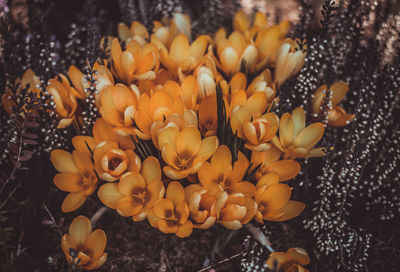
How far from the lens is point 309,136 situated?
83 centimetres

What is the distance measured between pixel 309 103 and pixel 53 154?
0.68 meters

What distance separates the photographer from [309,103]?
3.02ft

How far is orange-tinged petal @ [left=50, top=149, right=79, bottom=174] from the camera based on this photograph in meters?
0.83

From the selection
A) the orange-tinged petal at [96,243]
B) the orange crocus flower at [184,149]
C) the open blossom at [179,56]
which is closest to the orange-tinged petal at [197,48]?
the open blossom at [179,56]

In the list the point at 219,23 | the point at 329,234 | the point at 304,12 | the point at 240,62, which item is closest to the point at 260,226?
the point at 329,234

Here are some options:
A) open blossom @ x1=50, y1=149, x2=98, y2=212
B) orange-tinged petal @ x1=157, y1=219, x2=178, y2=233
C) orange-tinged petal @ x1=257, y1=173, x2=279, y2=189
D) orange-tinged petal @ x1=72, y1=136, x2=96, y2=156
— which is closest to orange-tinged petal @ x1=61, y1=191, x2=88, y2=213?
open blossom @ x1=50, y1=149, x2=98, y2=212

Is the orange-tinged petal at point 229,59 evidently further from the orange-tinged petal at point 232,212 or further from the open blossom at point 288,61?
the orange-tinged petal at point 232,212

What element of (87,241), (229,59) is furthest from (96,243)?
(229,59)

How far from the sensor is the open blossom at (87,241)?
756mm

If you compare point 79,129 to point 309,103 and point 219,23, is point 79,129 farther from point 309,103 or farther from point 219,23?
point 219,23

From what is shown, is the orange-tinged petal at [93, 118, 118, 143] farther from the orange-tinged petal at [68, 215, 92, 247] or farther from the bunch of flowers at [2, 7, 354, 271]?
the orange-tinged petal at [68, 215, 92, 247]

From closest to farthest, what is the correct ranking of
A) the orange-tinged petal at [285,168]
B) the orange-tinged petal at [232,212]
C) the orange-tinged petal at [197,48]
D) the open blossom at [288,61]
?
the orange-tinged petal at [232,212] < the orange-tinged petal at [285,168] < the open blossom at [288,61] < the orange-tinged petal at [197,48]

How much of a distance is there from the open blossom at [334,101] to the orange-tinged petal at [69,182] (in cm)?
62

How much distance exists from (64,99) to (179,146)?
359mm
